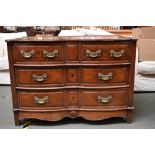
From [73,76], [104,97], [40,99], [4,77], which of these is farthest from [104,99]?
[4,77]

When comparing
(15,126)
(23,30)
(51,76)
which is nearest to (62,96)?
(51,76)

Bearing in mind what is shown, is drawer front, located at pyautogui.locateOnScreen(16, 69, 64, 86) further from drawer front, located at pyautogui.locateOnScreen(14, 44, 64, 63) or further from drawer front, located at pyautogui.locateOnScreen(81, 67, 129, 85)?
drawer front, located at pyautogui.locateOnScreen(81, 67, 129, 85)

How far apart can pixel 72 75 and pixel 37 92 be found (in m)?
0.27

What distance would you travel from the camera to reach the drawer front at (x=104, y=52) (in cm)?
138

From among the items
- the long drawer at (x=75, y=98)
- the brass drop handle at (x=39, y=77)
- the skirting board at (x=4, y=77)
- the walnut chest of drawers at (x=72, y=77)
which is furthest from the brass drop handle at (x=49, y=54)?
the skirting board at (x=4, y=77)

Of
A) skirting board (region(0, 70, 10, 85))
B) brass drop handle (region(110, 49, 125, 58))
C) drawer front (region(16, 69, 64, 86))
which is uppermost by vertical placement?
brass drop handle (region(110, 49, 125, 58))

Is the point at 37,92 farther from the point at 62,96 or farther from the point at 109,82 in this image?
the point at 109,82

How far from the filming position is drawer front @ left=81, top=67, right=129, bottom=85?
143cm

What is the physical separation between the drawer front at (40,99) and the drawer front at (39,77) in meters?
0.07

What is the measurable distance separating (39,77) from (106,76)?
45cm

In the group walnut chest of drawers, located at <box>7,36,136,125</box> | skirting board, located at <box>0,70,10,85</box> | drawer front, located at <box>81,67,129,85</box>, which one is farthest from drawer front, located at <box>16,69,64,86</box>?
skirting board, located at <box>0,70,10,85</box>

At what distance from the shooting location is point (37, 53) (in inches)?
54.1

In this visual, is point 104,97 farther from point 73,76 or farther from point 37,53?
point 37,53

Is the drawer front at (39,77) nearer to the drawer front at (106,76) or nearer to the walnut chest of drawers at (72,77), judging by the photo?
the walnut chest of drawers at (72,77)
